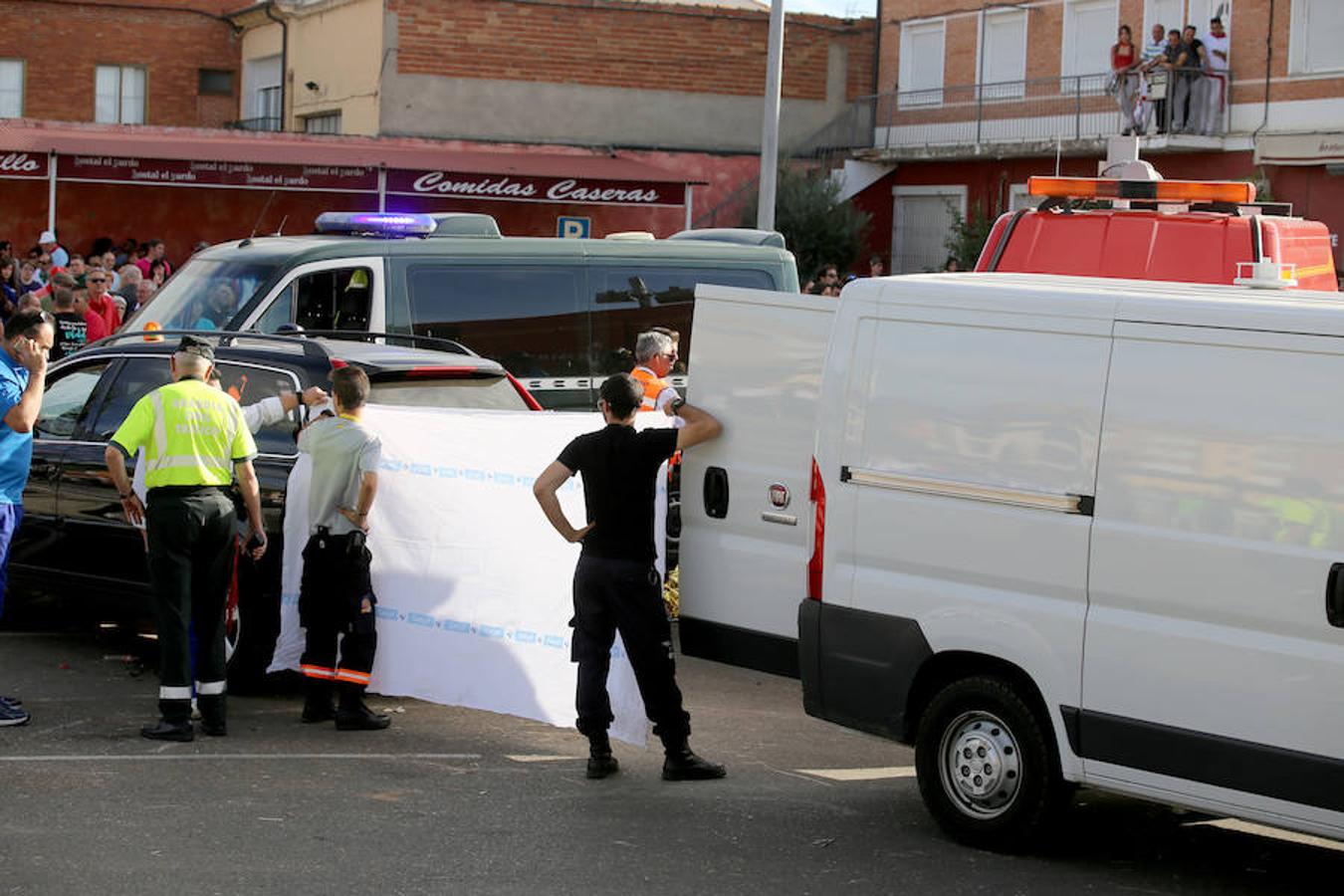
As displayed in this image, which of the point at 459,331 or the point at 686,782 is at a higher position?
the point at 459,331

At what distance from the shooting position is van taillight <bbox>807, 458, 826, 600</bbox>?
7129 millimetres

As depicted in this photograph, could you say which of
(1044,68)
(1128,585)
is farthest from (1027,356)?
(1044,68)

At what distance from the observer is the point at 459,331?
14.4 metres

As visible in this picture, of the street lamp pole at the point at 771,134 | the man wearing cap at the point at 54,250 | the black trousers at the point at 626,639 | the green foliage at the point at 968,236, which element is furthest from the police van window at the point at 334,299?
the green foliage at the point at 968,236

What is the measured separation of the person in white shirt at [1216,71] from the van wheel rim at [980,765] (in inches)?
947

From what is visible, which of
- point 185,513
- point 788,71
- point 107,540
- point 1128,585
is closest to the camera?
point 1128,585

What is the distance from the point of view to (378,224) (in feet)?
48.2

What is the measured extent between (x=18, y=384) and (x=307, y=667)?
1833mm

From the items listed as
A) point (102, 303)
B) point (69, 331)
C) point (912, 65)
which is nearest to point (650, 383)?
point (69, 331)

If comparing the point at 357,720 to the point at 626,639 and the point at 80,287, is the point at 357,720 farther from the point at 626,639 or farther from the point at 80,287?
the point at 80,287

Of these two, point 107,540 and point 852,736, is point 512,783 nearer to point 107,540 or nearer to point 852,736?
point 852,736

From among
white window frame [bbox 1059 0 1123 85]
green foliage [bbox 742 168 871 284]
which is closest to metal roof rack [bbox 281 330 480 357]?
green foliage [bbox 742 168 871 284]

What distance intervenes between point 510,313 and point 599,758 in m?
7.29

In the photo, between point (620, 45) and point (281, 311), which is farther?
point (620, 45)
